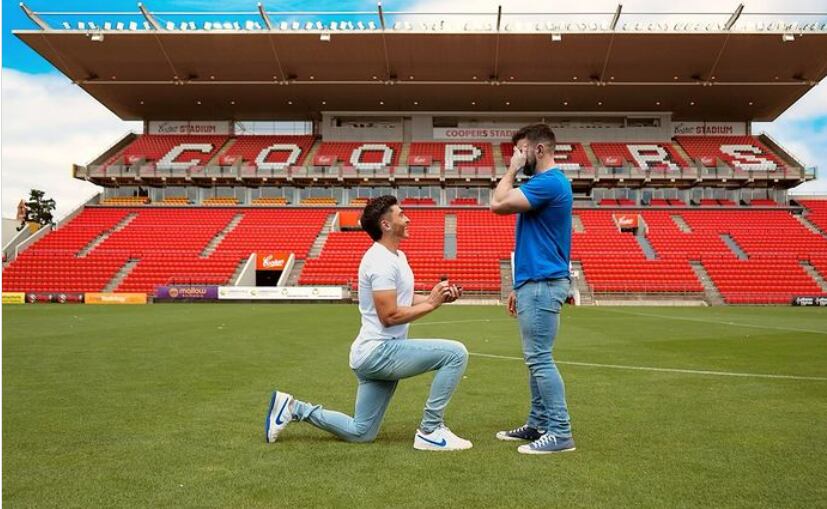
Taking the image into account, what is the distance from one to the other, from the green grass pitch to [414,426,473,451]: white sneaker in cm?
14

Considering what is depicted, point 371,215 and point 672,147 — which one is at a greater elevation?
point 672,147

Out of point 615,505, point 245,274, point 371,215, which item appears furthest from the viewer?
point 245,274

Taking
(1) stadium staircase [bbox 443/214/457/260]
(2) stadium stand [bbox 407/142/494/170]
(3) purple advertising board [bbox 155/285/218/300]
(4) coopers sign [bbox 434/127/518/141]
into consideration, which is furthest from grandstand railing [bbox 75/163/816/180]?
(3) purple advertising board [bbox 155/285/218/300]

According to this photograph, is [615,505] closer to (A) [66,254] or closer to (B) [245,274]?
(B) [245,274]

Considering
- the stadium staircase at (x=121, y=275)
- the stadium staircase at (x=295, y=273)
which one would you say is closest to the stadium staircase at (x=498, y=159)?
the stadium staircase at (x=295, y=273)

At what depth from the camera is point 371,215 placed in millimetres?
4668

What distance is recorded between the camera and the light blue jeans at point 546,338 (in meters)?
4.55

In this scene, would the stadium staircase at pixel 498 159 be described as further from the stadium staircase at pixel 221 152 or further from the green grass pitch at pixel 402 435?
the green grass pitch at pixel 402 435

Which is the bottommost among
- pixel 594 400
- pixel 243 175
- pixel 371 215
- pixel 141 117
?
pixel 594 400

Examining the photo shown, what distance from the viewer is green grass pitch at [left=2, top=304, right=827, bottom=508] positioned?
3.64 metres

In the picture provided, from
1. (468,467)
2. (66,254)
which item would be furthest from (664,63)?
(468,467)

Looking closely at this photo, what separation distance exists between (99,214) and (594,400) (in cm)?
4502

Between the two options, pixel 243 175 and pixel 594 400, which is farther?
pixel 243 175

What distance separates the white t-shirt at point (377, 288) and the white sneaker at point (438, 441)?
70cm
